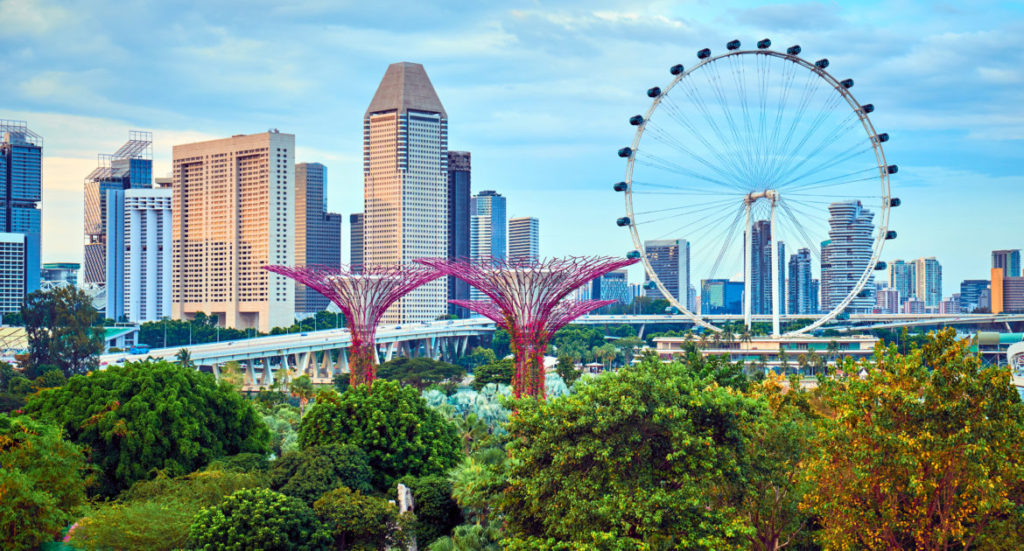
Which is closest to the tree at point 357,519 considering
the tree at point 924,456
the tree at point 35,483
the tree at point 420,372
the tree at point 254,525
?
the tree at point 254,525

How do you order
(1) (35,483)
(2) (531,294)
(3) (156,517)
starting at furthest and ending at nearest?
(2) (531,294)
(1) (35,483)
(3) (156,517)

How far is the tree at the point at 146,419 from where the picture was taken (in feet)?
131

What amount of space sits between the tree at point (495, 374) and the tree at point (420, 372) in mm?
10154

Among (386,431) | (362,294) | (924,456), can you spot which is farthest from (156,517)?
(362,294)

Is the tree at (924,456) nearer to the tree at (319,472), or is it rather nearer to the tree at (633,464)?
the tree at (633,464)

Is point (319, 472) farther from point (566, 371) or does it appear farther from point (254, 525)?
point (566, 371)

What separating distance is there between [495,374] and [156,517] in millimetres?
71304

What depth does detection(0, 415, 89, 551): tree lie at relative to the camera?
30.4 metres

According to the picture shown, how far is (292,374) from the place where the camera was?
125 metres

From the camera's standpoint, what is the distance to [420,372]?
11669cm

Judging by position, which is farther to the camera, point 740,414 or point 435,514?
point 435,514

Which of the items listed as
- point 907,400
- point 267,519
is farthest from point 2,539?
point 907,400

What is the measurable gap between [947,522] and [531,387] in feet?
103

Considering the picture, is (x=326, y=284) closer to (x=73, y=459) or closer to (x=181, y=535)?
(x=73, y=459)
